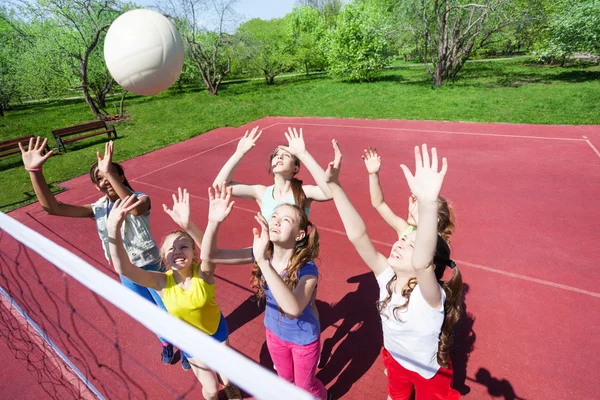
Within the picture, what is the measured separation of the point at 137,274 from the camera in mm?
2330

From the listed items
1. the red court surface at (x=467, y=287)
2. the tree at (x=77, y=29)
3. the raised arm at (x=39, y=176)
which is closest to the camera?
the raised arm at (x=39, y=176)

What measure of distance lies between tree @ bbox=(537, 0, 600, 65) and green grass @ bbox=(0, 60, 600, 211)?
6.11 feet

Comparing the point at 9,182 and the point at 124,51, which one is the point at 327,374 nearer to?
the point at 124,51

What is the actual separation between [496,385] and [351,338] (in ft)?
4.55

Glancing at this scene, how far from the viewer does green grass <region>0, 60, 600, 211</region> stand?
11.7m

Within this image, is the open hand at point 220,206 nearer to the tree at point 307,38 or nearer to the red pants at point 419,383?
the red pants at point 419,383

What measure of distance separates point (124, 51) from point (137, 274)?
93.7 inches

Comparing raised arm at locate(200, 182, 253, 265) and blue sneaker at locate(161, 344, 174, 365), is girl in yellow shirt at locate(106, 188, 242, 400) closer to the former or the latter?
raised arm at locate(200, 182, 253, 265)

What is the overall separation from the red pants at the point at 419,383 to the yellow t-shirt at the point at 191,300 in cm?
145

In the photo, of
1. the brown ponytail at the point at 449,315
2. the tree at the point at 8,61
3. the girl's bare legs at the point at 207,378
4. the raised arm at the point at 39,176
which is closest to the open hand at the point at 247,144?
the raised arm at the point at 39,176

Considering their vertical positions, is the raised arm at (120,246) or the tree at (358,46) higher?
the tree at (358,46)

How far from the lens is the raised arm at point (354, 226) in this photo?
203cm

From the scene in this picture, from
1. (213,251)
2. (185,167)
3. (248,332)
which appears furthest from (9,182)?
(213,251)

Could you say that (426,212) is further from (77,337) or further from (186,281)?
(77,337)
